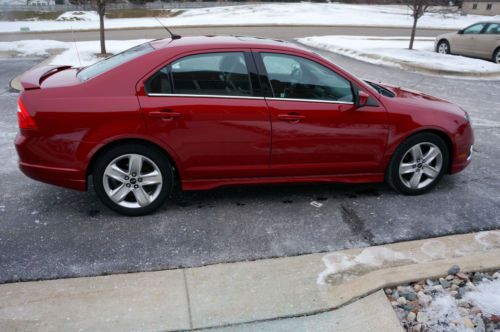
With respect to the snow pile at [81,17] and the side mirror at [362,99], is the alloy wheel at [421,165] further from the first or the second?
the snow pile at [81,17]

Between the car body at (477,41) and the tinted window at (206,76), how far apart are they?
1378 cm

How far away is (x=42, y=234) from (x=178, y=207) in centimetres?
124

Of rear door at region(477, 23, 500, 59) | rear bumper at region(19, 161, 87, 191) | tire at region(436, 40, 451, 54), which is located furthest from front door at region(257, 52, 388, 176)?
tire at region(436, 40, 451, 54)

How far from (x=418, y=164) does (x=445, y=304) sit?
1933 mm

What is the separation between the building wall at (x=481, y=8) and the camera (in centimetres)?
5778

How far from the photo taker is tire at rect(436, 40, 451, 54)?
648 inches

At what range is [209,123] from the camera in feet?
13.2

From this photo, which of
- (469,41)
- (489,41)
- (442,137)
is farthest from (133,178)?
(469,41)

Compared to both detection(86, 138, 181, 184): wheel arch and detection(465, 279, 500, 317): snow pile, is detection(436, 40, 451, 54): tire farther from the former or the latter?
detection(86, 138, 181, 184): wheel arch

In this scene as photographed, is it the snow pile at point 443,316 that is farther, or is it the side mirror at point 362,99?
the side mirror at point 362,99

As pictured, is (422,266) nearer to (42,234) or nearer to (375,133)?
(375,133)

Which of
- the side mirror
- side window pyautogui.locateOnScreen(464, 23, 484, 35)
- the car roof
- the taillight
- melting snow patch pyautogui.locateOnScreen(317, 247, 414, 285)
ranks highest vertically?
side window pyautogui.locateOnScreen(464, 23, 484, 35)

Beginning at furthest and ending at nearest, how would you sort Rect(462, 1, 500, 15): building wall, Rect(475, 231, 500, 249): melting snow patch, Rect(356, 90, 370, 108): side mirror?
Rect(462, 1, 500, 15): building wall, Rect(356, 90, 370, 108): side mirror, Rect(475, 231, 500, 249): melting snow patch

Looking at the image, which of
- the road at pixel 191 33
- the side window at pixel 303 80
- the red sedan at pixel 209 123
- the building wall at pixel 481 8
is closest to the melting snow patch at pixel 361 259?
the red sedan at pixel 209 123
